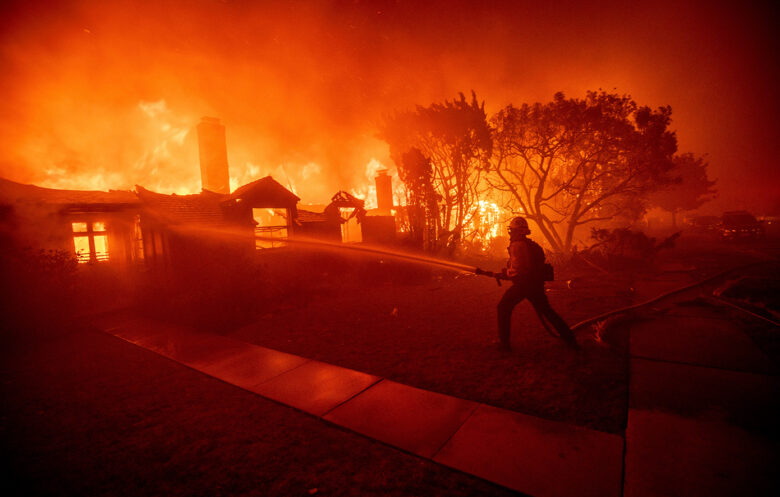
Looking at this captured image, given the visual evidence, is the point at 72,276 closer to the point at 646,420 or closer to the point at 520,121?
the point at 646,420

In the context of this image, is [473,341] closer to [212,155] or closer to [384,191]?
[212,155]

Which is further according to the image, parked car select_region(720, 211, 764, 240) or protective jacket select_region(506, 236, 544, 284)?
parked car select_region(720, 211, 764, 240)

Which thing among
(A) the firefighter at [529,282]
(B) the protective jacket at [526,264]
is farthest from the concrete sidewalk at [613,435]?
(B) the protective jacket at [526,264]

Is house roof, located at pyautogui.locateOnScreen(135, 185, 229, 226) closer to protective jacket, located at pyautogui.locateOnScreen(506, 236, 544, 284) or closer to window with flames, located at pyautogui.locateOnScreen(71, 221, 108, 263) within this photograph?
window with flames, located at pyautogui.locateOnScreen(71, 221, 108, 263)

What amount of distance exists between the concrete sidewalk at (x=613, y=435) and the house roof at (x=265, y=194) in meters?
10.3

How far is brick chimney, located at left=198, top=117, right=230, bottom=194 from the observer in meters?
21.3

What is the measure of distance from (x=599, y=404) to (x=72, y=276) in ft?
43.9

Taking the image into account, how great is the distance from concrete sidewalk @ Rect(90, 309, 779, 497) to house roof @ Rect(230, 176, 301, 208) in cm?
1028

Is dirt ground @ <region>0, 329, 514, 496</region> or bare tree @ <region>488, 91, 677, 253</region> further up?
bare tree @ <region>488, 91, 677, 253</region>

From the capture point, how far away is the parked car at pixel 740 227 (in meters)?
24.2

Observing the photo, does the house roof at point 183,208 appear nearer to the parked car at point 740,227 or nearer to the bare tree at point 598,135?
the bare tree at point 598,135

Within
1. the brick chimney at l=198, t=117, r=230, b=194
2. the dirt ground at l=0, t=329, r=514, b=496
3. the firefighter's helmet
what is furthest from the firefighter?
the brick chimney at l=198, t=117, r=230, b=194

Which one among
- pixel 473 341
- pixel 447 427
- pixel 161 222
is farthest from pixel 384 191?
pixel 447 427

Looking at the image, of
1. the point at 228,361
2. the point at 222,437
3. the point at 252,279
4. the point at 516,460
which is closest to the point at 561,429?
the point at 516,460
